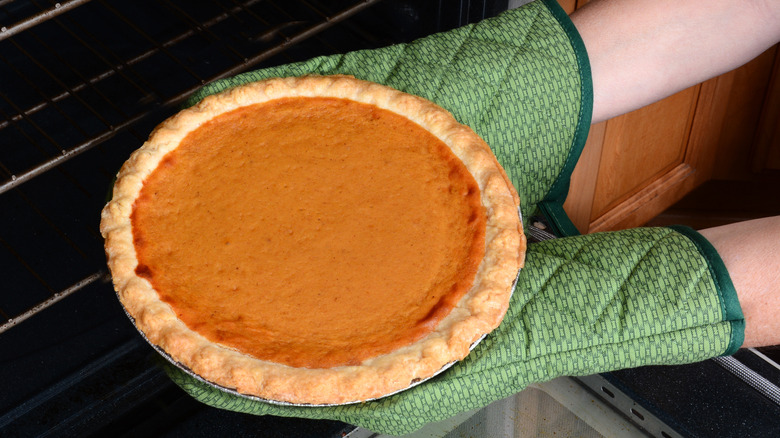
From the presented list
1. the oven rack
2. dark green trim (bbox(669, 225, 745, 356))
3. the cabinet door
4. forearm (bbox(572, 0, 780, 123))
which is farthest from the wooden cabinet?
dark green trim (bbox(669, 225, 745, 356))

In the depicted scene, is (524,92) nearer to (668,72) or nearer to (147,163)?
(668,72)

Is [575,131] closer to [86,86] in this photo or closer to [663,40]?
[663,40]

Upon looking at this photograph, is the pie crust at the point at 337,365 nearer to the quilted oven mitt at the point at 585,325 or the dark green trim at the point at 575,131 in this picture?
the quilted oven mitt at the point at 585,325

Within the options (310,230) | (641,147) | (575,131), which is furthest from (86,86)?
(641,147)

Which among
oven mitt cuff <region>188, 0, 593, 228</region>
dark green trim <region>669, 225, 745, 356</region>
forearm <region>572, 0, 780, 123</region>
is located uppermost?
forearm <region>572, 0, 780, 123</region>

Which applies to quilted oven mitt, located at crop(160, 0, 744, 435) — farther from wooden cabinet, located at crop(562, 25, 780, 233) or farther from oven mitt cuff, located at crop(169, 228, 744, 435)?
wooden cabinet, located at crop(562, 25, 780, 233)

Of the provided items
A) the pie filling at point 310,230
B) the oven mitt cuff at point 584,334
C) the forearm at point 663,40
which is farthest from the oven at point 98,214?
the forearm at point 663,40
